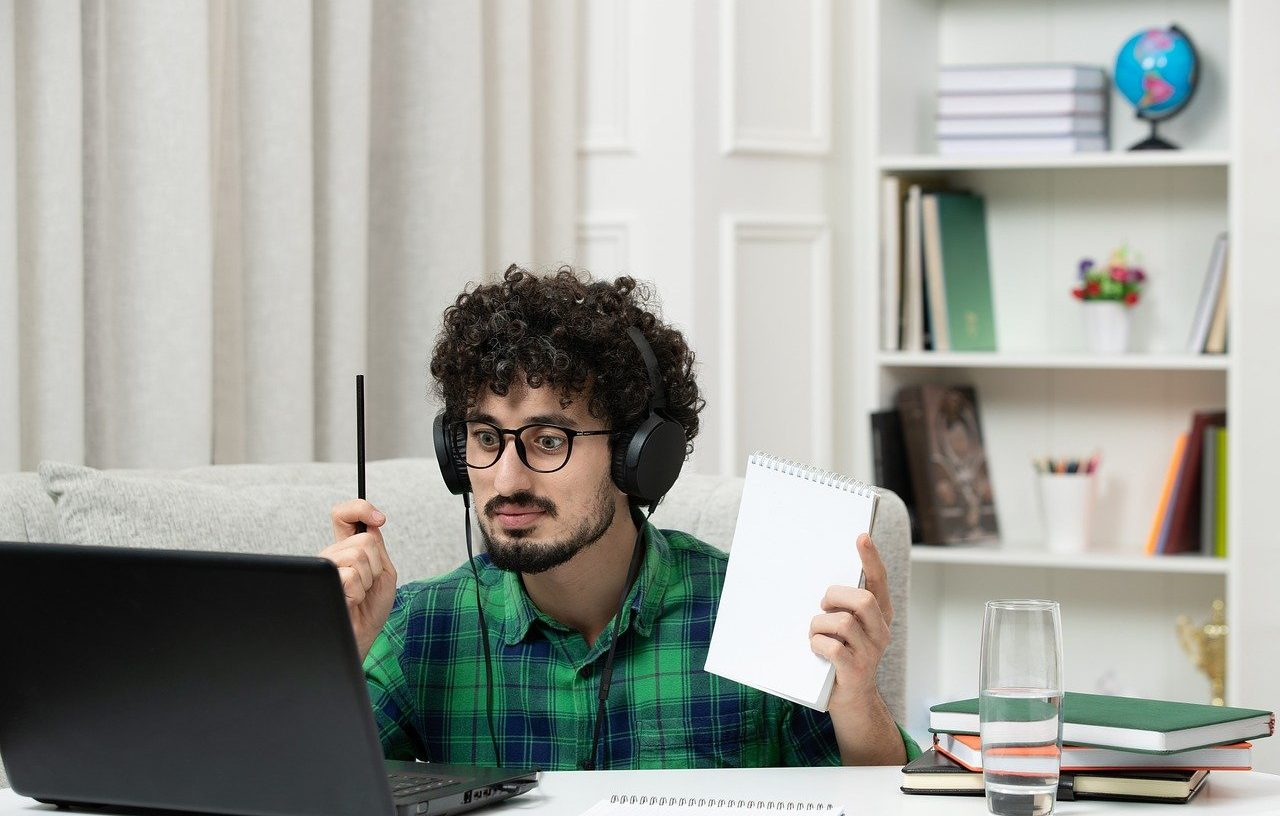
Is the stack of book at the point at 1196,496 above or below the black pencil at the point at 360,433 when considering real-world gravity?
below

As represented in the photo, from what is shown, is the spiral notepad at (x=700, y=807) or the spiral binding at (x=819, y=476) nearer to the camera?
the spiral notepad at (x=700, y=807)

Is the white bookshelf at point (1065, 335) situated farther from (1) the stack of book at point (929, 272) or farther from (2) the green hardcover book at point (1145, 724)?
(2) the green hardcover book at point (1145, 724)

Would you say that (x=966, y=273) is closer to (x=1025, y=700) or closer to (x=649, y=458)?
(x=649, y=458)

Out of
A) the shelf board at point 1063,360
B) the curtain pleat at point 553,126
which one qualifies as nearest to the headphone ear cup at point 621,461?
the curtain pleat at point 553,126

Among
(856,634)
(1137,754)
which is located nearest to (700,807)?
(856,634)

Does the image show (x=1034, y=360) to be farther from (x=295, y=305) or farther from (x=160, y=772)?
(x=160, y=772)

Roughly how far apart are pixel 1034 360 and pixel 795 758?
158 cm

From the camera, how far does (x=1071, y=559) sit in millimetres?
2816

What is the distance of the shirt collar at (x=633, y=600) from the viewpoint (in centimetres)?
142

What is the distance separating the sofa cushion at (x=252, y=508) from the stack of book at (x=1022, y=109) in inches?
57.4

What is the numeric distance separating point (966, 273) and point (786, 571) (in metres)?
1.94

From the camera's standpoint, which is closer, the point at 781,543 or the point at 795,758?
the point at 781,543

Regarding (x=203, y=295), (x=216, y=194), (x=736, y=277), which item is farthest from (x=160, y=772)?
(x=736, y=277)

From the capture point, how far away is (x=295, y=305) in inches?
87.8
